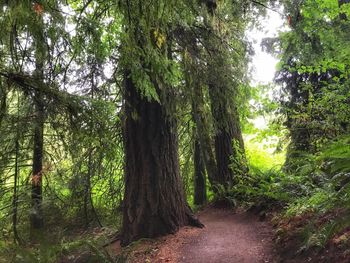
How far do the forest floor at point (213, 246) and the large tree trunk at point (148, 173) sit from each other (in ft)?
0.93

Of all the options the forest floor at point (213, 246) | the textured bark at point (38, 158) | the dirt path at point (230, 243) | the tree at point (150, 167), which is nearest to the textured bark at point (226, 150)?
the dirt path at point (230, 243)

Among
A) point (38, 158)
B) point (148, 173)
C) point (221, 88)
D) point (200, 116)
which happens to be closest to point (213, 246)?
point (148, 173)

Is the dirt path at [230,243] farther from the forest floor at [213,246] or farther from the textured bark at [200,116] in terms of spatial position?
the textured bark at [200,116]

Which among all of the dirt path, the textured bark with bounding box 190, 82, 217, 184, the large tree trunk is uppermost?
the textured bark with bounding box 190, 82, 217, 184

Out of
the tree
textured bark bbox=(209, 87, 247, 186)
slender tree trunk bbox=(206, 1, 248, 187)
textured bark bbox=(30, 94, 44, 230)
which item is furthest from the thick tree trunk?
textured bark bbox=(30, 94, 44, 230)

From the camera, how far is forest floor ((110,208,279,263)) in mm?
5496

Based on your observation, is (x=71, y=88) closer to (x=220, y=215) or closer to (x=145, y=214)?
(x=145, y=214)

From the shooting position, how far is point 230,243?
20.2 ft

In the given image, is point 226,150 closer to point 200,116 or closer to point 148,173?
point 200,116

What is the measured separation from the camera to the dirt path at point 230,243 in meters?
5.45

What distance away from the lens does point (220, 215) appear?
28.5 ft

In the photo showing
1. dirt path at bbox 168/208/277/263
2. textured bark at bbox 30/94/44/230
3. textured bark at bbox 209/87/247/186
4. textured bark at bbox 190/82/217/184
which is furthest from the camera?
textured bark at bbox 209/87/247/186

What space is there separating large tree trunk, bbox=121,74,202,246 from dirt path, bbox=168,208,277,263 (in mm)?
526

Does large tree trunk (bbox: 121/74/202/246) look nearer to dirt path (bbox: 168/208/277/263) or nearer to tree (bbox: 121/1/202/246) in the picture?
tree (bbox: 121/1/202/246)
